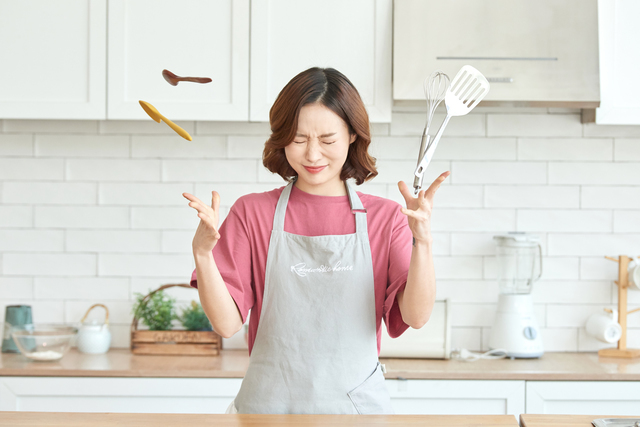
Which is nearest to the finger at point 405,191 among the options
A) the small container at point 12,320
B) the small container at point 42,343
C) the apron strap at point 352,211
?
the apron strap at point 352,211

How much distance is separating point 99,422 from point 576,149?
212 cm

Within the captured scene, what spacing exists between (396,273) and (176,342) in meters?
1.28

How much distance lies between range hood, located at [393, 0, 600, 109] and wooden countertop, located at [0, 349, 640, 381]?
37.1 inches

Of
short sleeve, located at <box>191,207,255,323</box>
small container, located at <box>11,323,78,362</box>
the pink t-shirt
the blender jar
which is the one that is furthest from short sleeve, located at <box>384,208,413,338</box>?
small container, located at <box>11,323,78,362</box>

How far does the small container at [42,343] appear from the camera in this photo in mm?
2193

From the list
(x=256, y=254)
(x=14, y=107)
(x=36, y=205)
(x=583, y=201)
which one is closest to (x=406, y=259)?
(x=256, y=254)

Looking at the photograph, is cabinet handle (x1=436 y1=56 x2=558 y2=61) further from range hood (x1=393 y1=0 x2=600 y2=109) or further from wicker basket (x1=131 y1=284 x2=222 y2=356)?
wicker basket (x1=131 y1=284 x2=222 y2=356)

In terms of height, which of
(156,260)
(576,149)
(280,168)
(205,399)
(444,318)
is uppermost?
(576,149)

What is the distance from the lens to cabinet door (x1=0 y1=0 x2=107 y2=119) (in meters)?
2.24

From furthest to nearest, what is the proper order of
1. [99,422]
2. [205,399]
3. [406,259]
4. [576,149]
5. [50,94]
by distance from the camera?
1. [576,149]
2. [50,94]
3. [205,399]
4. [406,259]
5. [99,422]

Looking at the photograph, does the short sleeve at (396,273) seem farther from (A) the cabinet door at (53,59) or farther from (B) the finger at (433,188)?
(A) the cabinet door at (53,59)

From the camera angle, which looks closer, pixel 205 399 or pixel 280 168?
pixel 280 168

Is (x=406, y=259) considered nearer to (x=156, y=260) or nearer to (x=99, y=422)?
(x=99, y=422)

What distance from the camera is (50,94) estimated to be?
7.40 ft
